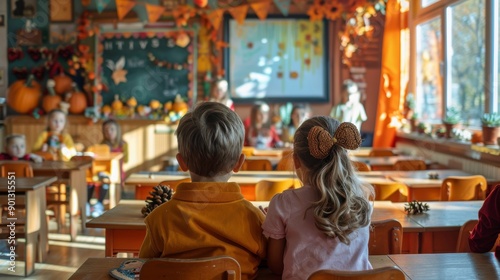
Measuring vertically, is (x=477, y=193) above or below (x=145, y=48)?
below

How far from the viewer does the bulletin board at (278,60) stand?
837cm

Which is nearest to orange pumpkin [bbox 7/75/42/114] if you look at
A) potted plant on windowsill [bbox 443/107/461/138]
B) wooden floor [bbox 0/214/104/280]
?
wooden floor [bbox 0/214/104/280]

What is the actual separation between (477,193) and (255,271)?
2.51 metres

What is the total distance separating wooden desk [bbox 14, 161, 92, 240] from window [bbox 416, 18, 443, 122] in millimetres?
3583

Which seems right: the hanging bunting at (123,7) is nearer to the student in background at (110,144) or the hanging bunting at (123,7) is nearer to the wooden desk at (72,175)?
the student in background at (110,144)

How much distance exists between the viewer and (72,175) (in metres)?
5.51

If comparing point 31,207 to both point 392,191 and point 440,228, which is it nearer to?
point 392,191

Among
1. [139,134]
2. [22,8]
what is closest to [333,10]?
[139,134]

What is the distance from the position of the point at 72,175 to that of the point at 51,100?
2936 mm

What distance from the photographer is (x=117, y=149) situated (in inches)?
279

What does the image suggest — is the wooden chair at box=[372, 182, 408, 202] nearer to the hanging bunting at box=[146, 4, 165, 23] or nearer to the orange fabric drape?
the orange fabric drape

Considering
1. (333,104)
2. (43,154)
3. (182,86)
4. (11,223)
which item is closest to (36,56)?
(182,86)

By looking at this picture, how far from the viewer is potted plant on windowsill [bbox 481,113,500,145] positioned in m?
4.84

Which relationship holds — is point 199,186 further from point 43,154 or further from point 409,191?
point 43,154
